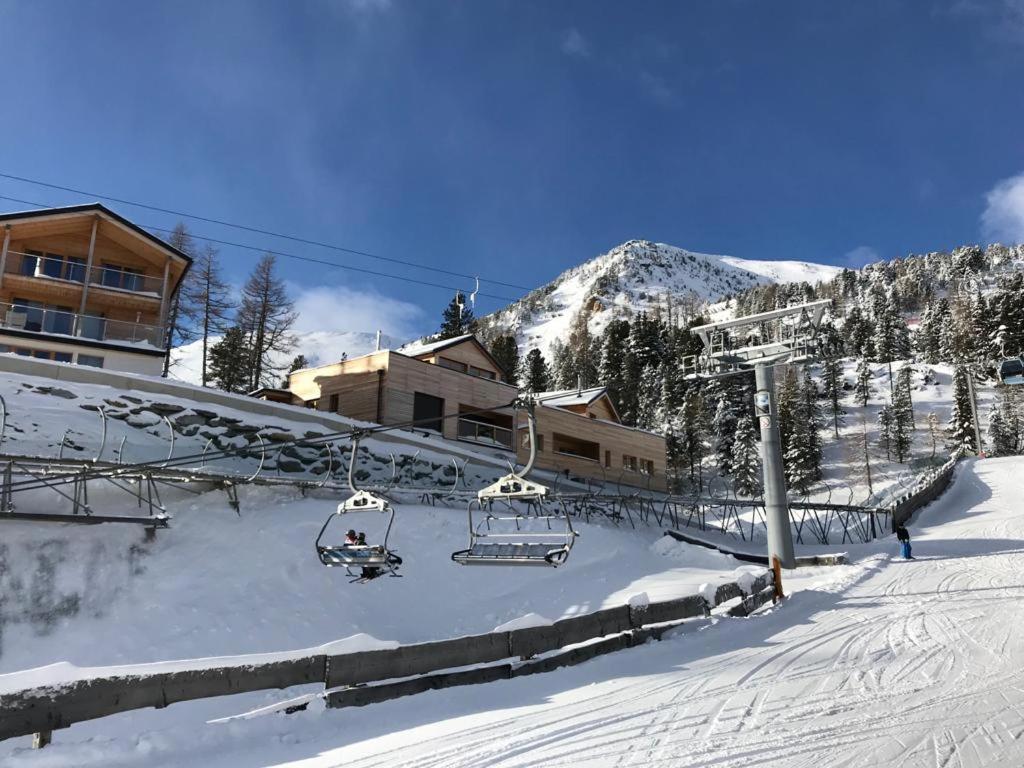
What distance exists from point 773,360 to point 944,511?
18.2 meters

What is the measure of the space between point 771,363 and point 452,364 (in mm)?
16065

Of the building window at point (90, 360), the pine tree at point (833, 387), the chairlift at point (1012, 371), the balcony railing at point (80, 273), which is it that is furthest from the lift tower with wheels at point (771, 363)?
the pine tree at point (833, 387)

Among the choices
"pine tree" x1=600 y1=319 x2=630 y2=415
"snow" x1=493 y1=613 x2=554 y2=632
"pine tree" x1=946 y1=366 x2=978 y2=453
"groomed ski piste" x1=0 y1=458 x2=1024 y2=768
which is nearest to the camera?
"groomed ski piste" x1=0 y1=458 x2=1024 y2=768

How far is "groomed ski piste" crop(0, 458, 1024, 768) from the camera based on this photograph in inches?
267

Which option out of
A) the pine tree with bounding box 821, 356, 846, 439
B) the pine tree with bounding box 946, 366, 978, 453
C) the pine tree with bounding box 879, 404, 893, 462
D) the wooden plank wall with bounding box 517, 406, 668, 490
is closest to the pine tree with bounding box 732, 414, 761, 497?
the wooden plank wall with bounding box 517, 406, 668, 490

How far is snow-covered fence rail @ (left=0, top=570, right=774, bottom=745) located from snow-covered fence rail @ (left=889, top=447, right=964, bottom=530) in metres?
25.3

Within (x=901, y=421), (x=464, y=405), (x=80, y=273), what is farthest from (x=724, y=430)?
(x=80, y=273)

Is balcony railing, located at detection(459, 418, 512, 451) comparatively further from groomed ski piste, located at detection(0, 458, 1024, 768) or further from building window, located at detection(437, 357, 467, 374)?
groomed ski piste, located at detection(0, 458, 1024, 768)

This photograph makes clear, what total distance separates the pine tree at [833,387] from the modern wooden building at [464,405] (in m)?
55.6

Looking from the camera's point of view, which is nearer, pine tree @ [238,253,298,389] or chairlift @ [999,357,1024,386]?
chairlift @ [999,357,1024,386]

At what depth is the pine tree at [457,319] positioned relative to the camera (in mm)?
71688

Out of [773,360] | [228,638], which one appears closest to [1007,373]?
[773,360]

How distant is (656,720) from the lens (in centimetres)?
760

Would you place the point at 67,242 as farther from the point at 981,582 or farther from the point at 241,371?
the point at 981,582
